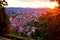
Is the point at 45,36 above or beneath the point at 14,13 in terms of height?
above

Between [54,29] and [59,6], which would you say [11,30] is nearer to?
[59,6]

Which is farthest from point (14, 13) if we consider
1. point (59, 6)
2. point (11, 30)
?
point (59, 6)

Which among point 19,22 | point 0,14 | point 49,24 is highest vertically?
point 49,24

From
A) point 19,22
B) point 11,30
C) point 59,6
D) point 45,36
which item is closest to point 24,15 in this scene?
point 19,22

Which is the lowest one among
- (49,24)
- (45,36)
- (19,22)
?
(19,22)

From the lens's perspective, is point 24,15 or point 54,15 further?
point 24,15

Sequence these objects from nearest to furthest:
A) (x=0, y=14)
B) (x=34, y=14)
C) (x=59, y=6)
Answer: (x=59, y=6) < (x=0, y=14) < (x=34, y=14)

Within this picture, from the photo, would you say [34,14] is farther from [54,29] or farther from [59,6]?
[54,29]

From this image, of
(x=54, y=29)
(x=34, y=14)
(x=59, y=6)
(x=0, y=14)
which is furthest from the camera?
(x=34, y=14)

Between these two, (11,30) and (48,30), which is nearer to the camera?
(48,30)
